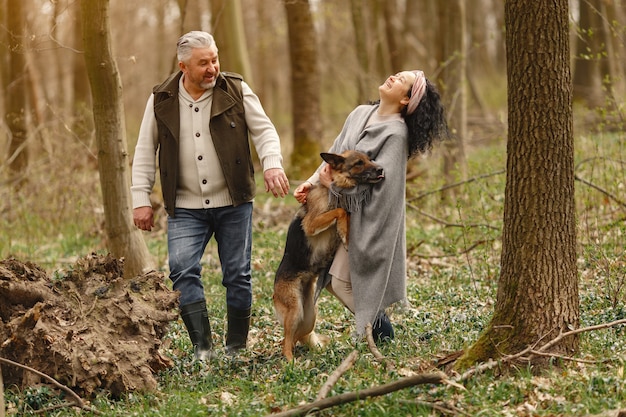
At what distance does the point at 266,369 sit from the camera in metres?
5.84

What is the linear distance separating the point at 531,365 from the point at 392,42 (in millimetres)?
18153

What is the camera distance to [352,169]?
582cm

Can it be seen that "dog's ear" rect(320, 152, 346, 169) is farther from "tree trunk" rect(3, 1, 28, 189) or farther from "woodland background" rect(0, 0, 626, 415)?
"tree trunk" rect(3, 1, 28, 189)

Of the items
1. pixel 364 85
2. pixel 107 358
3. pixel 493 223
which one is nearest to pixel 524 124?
pixel 107 358

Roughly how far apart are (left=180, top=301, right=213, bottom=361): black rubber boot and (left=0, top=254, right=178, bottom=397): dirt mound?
270mm

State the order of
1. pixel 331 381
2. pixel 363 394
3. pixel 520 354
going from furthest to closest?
pixel 520 354
pixel 331 381
pixel 363 394

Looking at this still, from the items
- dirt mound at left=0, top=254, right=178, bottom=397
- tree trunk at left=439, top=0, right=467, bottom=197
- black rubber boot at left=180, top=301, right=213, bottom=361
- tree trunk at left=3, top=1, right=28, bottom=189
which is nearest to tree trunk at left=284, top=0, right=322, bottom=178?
tree trunk at left=439, top=0, right=467, bottom=197

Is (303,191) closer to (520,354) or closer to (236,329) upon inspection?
(236,329)

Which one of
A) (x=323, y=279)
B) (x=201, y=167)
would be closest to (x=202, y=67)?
(x=201, y=167)

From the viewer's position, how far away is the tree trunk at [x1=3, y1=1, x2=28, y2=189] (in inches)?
517

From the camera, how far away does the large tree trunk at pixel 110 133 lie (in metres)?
7.55

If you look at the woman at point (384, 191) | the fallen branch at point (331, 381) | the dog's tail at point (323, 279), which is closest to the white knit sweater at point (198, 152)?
the woman at point (384, 191)

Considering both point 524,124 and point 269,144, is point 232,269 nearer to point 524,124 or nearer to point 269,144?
point 269,144

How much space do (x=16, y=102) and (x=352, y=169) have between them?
1135 centimetres
